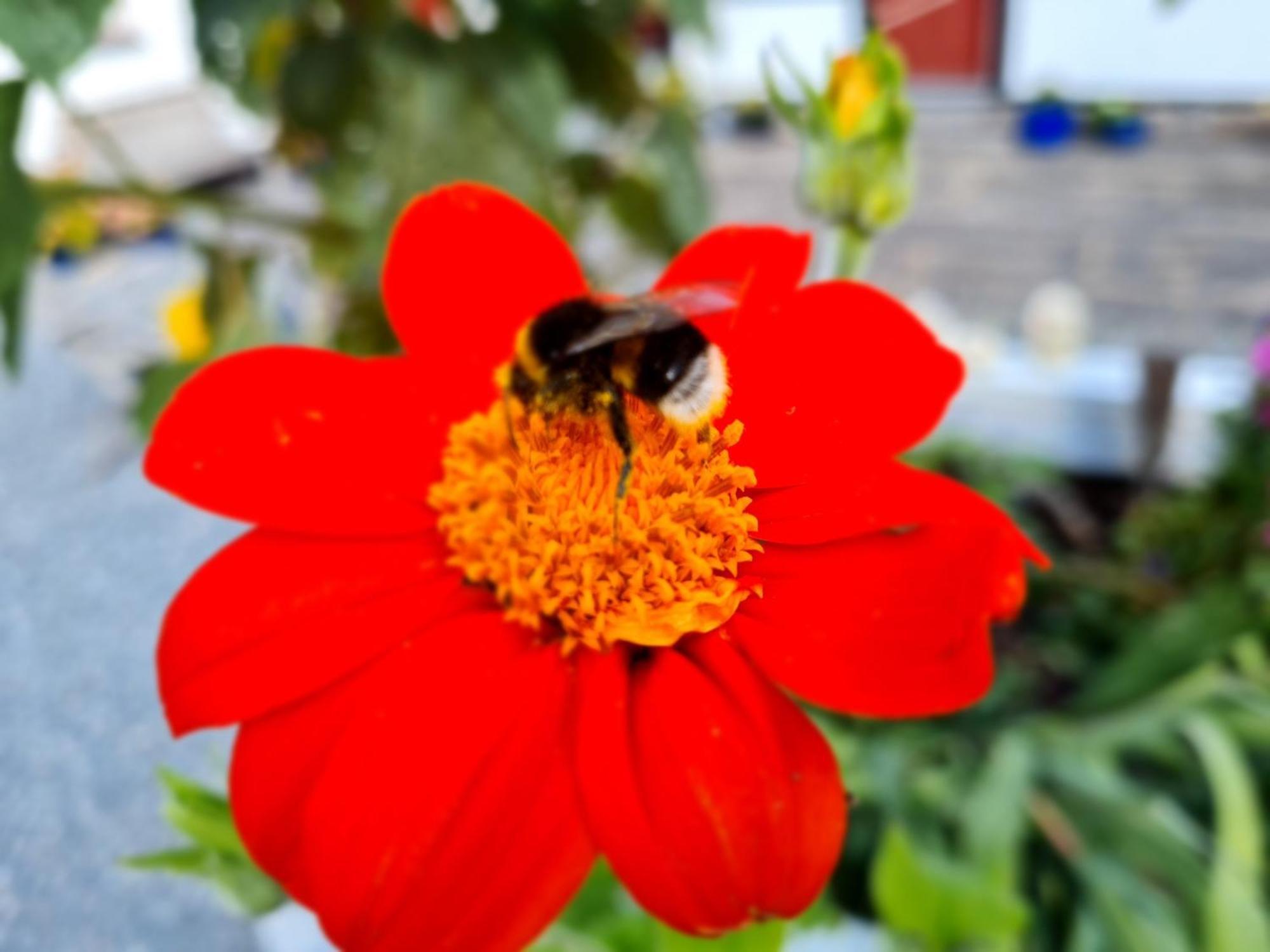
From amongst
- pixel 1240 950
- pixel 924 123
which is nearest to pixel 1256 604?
pixel 1240 950

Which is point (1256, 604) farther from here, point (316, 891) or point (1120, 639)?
point (316, 891)

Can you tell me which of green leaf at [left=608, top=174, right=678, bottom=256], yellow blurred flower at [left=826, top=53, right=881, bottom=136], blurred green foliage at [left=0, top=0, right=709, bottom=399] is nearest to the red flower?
yellow blurred flower at [left=826, top=53, right=881, bottom=136]

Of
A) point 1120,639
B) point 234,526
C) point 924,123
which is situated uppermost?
point 234,526

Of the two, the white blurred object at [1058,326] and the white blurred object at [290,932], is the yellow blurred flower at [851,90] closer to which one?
the white blurred object at [290,932]

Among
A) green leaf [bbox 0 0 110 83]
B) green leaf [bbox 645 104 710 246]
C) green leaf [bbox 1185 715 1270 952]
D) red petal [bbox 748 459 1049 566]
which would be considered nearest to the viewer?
red petal [bbox 748 459 1049 566]

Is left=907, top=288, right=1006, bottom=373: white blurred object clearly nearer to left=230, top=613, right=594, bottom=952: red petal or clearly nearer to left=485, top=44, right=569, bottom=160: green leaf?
left=485, top=44, right=569, bottom=160: green leaf

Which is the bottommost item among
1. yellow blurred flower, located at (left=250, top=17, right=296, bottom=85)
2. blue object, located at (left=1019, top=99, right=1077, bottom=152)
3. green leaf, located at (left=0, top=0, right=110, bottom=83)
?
blue object, located at (left=1019, top=99, right=1077, bottom=152)
